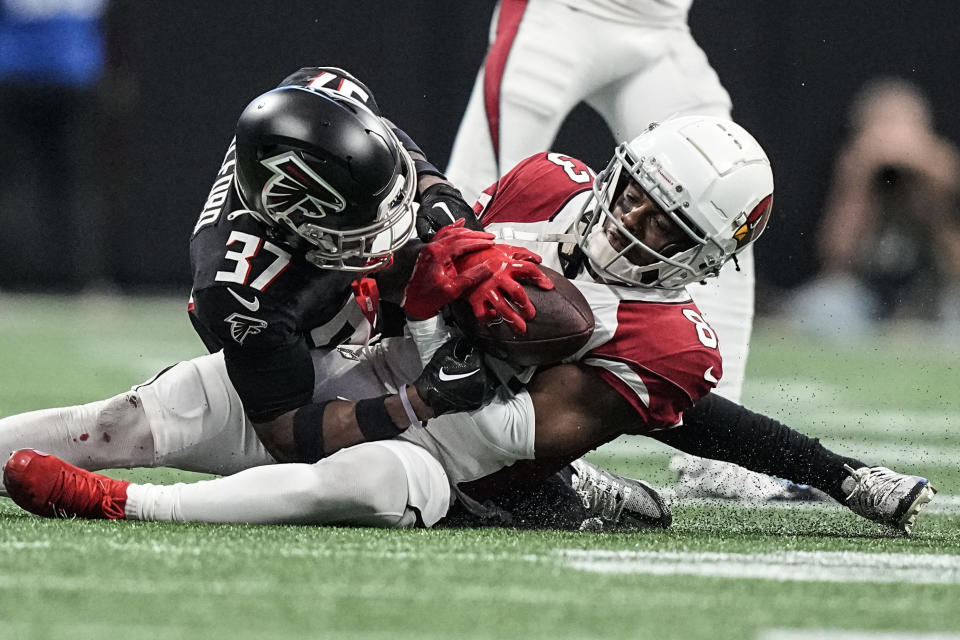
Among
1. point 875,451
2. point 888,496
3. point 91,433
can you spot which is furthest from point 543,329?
point 875,451

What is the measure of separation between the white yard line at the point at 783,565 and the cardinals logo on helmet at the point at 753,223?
0.59 meters

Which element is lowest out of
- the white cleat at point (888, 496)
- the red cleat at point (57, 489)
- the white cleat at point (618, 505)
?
the white cleat at point (618, 505)

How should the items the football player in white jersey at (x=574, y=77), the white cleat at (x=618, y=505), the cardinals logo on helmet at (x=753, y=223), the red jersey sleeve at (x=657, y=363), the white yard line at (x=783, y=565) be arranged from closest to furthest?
the white yard line at (x=783, y=565) → the red jersey sleeve at (x=657, y=363) → the cardinals logo on helmet at (x=753, y=223) → the white cleat at (x=618, y=505) → the football player in white jersey at (x=574, y=77)

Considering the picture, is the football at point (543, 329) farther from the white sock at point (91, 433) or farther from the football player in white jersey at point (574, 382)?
the white sock at point (91, 433)

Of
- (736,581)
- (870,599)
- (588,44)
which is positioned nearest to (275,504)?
(736,581)

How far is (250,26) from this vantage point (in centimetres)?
866

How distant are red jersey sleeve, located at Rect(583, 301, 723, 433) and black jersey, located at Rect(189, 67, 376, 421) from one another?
46 cm

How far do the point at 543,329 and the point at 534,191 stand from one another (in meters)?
0.44

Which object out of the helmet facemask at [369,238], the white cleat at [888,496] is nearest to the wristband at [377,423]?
the helmet facemask at [369,238]

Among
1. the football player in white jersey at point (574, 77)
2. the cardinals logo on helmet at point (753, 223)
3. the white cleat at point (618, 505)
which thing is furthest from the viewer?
the football player in white jersey at point (574, 77)

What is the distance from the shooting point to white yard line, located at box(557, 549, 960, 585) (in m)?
2.09

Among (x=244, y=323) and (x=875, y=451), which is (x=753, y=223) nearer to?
(x=244, y=323)

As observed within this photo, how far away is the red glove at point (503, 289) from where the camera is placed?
2.44 metres

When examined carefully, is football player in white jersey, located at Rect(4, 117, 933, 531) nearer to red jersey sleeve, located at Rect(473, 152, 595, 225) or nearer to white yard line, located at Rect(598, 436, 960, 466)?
red jersey sleeve, located at Rect(473, 152, 595, 225)
